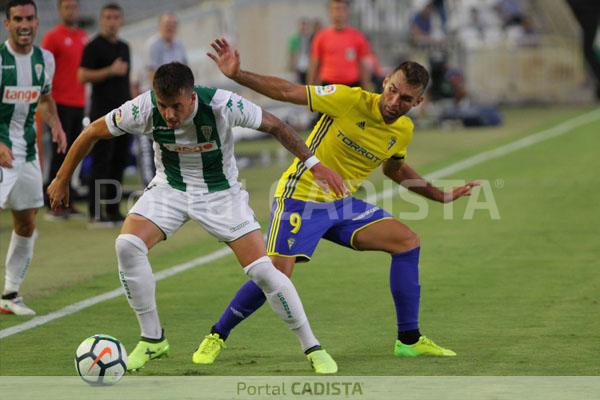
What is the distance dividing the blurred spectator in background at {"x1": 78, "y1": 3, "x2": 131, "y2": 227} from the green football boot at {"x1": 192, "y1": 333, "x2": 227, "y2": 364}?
6171mm

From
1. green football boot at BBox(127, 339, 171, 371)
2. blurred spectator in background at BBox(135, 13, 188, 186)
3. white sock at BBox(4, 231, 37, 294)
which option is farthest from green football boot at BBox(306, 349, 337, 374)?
blurred spectator in background at BBox(135, 13, 188, 186)

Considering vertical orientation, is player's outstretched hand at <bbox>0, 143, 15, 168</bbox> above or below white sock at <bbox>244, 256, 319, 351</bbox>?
Answer: above

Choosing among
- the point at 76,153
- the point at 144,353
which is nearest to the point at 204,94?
the point at 76,153

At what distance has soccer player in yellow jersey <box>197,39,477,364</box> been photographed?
294 inches

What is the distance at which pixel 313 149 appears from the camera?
7.93 m

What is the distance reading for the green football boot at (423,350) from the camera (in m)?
7.51

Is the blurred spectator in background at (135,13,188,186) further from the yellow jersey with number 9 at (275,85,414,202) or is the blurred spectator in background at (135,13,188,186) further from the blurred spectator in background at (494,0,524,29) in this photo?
the blurred spectator in background at (494,0,524,29)

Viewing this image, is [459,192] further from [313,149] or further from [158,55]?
[158,55]

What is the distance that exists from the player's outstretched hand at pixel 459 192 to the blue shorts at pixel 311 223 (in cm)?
59

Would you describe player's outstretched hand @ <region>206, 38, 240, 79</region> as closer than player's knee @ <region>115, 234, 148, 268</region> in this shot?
No

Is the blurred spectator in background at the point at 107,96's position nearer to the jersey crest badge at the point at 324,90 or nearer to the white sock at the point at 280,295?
the jersey crest badge at the point at 324,90

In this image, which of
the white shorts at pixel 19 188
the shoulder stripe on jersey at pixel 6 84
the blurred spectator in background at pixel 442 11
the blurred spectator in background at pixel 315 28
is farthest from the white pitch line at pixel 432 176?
the blurred spectator in background at pixel 442 11

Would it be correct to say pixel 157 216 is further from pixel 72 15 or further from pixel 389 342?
pixel 72 15
